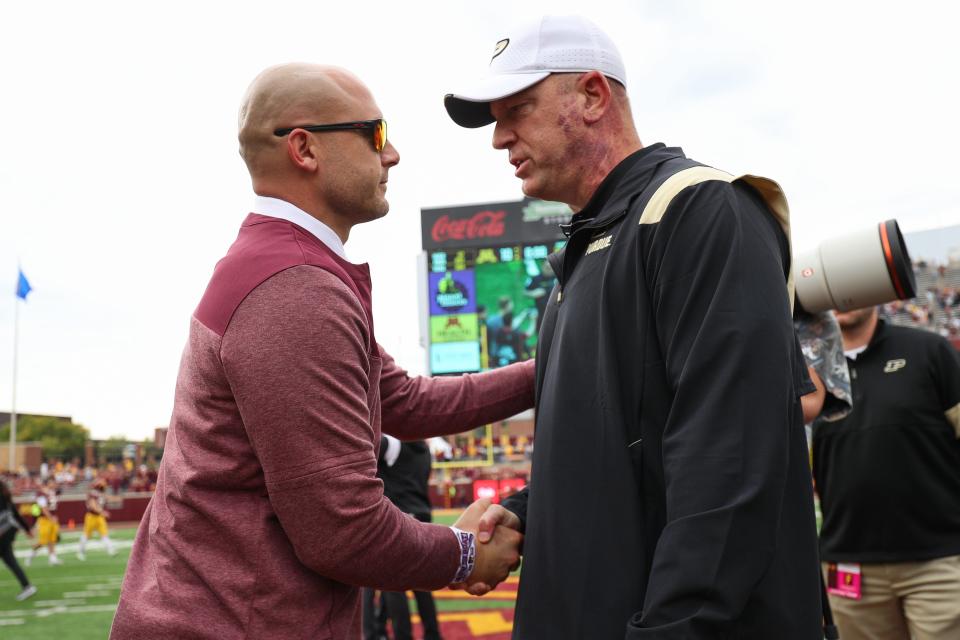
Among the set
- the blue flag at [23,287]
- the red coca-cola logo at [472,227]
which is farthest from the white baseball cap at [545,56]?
the blue flag at [23,287]

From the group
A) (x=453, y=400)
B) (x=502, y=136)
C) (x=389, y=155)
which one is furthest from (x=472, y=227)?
(x=502, y=136)

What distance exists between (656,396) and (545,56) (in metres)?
0.91

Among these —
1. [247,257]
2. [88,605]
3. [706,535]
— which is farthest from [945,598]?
[88,605]

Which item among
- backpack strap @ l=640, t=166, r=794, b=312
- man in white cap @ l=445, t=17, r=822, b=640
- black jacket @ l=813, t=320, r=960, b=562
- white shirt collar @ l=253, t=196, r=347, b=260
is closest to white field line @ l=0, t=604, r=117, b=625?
black jacket @ l=813, t=320, r=960, b=562

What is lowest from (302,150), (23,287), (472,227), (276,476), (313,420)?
(276,476)

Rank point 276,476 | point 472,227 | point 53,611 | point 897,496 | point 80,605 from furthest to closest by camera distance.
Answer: point 472,227, point 80,605, point 53,611, point 897,496, point 276,476

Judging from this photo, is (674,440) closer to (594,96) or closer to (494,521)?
(494,521)

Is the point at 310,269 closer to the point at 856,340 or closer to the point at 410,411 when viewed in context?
the point at 410,411

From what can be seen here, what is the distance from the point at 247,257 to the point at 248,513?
0.60 meters

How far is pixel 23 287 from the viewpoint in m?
31.7

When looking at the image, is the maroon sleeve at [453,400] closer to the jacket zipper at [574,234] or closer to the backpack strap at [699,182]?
the jacket zipper at [574,234]

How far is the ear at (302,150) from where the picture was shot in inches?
84.5

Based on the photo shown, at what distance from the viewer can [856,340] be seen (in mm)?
4348

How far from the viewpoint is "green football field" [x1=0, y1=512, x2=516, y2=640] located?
8650mm
